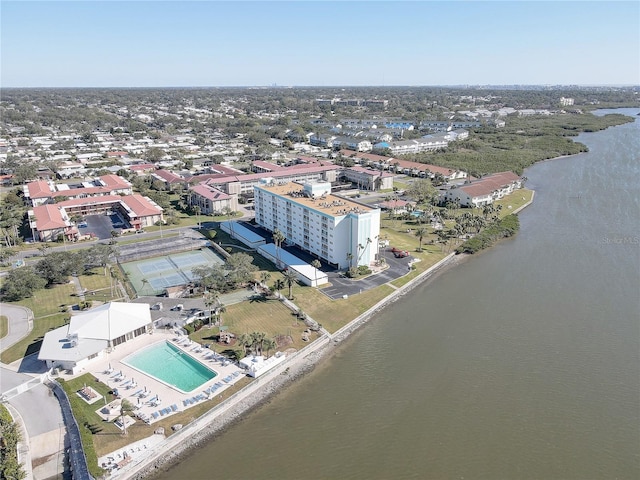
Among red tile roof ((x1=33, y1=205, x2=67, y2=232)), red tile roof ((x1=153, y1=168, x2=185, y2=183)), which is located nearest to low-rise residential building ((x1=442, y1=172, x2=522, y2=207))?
red tile roof ((x1=153, y1=168, x2=185, y2=183))

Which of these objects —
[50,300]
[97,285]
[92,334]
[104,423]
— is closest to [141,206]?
[97,285]

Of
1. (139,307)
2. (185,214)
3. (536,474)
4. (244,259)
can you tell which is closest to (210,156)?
(185,214)

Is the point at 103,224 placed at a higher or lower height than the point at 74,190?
lower

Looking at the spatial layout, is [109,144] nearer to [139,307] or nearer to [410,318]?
[139,307]

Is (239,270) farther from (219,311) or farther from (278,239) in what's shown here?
(278,239)

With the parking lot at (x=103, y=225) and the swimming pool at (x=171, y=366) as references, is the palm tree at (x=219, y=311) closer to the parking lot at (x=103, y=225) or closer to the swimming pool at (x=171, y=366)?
the swimming pool at (x=171, y=366)

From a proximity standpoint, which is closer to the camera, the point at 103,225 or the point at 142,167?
the point at 103,225

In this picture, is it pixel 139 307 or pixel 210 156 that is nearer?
pixel 139 307
